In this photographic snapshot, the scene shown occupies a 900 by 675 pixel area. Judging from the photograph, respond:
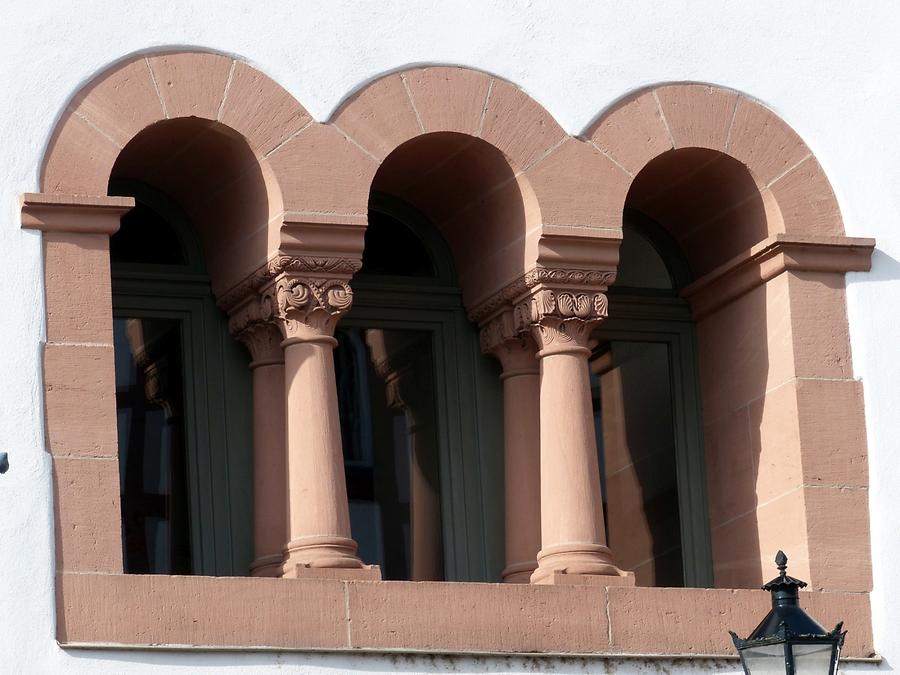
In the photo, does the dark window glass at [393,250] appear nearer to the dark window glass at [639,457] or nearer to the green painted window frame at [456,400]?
the green painted window frame at [456,400]

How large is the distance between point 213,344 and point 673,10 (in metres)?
3.07

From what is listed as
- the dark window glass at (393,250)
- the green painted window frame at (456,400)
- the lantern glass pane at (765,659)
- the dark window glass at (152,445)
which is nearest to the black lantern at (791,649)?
the lantern glass pane at (765,659)

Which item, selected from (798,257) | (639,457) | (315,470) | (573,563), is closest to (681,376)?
(639,457)

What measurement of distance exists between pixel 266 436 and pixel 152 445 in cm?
68

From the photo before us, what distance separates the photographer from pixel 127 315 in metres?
14.6

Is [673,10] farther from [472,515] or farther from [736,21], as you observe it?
[472,515]

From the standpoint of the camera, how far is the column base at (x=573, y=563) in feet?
45.7

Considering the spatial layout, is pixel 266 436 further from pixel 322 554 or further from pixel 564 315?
pixel 564 315

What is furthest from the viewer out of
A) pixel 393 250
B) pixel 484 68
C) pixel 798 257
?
pixel 393 250

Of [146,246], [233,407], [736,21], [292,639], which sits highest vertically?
[736,21]

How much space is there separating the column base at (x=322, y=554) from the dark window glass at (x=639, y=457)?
2.18 m

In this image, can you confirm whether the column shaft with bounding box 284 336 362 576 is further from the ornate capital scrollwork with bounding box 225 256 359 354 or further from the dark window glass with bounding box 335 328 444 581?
the dark window glass with bounding box 335 328 444 581

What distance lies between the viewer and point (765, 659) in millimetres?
11383

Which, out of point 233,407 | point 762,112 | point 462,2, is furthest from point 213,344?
point 762,112
